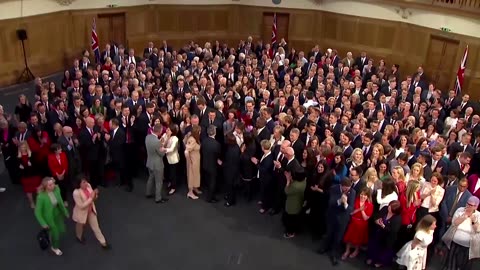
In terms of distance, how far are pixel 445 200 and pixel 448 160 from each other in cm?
119

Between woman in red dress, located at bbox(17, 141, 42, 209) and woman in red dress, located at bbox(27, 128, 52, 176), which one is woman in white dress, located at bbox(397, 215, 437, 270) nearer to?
woman in red dress, located at bbox(27, 128, 52, 176)

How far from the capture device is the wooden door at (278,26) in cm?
1841

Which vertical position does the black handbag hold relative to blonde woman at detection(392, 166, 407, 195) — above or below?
below

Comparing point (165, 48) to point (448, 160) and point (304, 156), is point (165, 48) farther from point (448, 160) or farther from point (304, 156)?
point (448, 160)

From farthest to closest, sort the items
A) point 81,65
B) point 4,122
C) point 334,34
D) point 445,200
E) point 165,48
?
point 334,34 → point 165,48 → point 81,65 → point 4,122 → point 445,200

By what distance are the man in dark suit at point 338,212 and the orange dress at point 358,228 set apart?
0.08 meters

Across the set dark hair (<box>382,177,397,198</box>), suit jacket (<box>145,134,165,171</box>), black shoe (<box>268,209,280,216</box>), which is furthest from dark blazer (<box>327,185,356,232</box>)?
suit jacket (<box>145,134,165,171</box>)

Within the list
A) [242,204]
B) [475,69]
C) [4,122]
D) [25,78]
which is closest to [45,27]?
[25,78]

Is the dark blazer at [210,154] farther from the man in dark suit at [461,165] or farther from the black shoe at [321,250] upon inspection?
the man in dark suit at [461,165]

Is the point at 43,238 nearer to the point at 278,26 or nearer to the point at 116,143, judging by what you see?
the point at 116,143

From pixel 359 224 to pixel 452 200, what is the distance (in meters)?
1.48

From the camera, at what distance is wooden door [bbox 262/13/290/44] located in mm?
18406

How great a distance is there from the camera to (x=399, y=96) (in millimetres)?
11211

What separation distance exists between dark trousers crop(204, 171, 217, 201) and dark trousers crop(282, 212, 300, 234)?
1.58 meters
